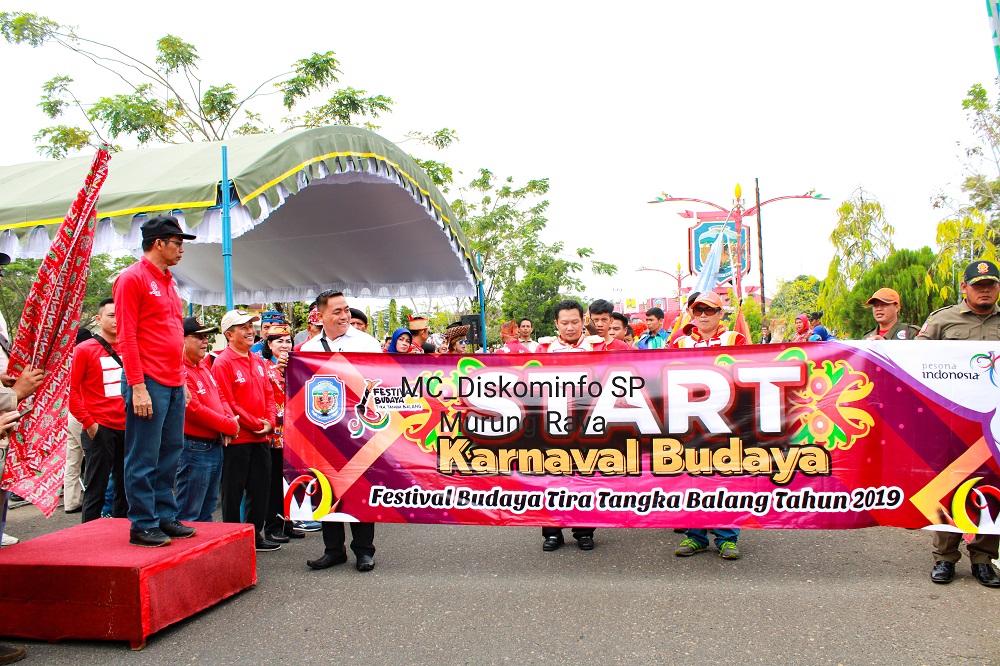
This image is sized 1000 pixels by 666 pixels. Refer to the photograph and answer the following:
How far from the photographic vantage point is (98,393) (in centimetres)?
575

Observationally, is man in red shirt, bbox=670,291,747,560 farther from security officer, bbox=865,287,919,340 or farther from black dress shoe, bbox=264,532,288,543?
black dress shoe, bbox=264,532,288,543

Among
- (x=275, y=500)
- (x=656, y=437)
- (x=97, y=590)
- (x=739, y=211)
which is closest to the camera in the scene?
(x=97, y=590)

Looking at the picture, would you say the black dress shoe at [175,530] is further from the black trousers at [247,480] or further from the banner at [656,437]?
the black trousers at [247,480]

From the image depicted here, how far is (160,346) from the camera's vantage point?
4.06 metres

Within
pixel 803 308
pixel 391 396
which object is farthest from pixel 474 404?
pixel 803 308

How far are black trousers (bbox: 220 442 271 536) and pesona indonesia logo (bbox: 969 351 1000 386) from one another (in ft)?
15.9

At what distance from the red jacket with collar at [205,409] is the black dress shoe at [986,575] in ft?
15.8

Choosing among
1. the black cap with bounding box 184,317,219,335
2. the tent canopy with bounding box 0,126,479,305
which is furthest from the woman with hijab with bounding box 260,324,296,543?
the tent canopy with bounding box 0,126,479,305

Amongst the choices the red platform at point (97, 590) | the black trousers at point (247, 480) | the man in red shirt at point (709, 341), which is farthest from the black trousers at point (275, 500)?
the man in red shirt at point (709, 341)

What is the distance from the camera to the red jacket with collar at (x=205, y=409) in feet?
16.0

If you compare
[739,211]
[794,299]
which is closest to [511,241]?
[739,211]

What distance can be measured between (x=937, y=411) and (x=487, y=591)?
2.97 m

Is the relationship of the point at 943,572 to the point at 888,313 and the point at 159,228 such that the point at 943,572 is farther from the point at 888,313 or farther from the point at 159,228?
the point at 159,228

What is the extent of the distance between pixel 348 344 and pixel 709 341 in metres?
2.66
